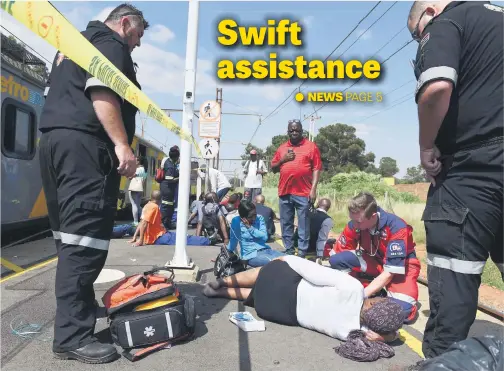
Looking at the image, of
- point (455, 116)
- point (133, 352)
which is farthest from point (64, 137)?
point (455, 116)

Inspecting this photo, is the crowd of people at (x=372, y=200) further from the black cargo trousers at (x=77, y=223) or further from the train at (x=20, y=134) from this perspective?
the train at (x=20, y=134)

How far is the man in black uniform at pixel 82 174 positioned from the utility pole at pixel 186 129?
1928 mm

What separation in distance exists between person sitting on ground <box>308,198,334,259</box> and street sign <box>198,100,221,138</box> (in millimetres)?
6642

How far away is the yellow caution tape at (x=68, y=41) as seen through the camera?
5.69 feet

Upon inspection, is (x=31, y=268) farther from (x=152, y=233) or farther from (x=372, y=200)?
(x=372, y=200)

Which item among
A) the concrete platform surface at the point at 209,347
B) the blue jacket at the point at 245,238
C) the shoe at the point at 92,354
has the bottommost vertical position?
the concrete platform surface at the point at 209,347

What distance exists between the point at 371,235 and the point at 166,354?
2173 millimetres

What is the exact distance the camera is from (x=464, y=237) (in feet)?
6.89

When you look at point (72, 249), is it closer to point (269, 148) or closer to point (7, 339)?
point (7, 339)

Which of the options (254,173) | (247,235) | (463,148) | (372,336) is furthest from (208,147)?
(463,148)

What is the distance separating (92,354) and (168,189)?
21.7ft

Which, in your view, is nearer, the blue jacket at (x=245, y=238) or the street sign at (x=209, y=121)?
the blue jacket at (x=245, y=238)

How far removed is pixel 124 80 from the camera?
7.88 feet

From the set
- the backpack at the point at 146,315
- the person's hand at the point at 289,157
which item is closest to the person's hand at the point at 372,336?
the backpack at the point at 146,315
